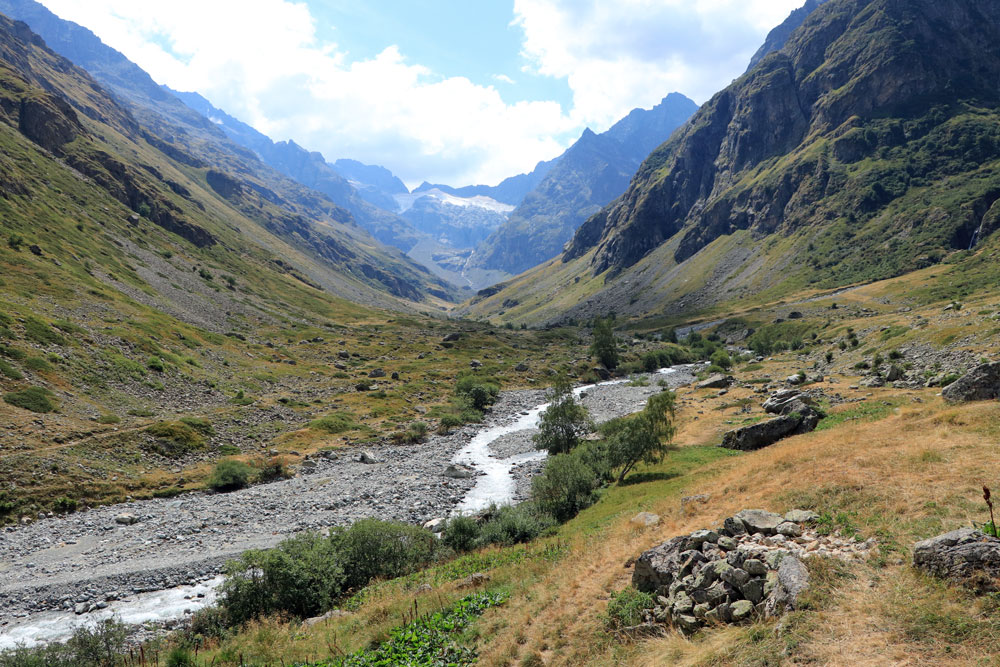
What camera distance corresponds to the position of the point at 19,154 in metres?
130

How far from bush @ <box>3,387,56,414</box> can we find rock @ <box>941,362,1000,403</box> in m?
72.2

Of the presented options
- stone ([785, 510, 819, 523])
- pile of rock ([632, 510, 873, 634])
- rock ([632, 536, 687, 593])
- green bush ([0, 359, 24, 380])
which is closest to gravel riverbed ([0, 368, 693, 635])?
green bush ([0, 359, 24, 380])

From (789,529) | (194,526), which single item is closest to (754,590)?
(789,529)

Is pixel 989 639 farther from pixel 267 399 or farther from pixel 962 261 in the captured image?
pixel 962 261

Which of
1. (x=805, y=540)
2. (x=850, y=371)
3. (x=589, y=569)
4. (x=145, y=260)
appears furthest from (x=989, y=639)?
(x=145, y=260)

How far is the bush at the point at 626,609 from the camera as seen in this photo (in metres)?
14.3

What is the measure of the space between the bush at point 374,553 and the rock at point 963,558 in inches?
884

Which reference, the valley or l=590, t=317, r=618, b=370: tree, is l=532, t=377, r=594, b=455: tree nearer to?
the valley

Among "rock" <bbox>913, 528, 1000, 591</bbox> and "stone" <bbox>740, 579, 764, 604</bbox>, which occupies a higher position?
"rock" <bbox>913, 528, 1000, 591</bbox>

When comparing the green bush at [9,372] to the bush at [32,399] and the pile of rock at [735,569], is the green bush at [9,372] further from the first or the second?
the pile of rock at [735,569]

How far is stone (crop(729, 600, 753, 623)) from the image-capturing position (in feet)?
40.5

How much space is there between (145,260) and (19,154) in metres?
45.7

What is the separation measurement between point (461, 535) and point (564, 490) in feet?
32.0

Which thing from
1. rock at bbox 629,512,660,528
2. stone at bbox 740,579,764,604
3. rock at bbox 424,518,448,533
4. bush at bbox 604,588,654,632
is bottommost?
rock at bbox 424,518,448,533
